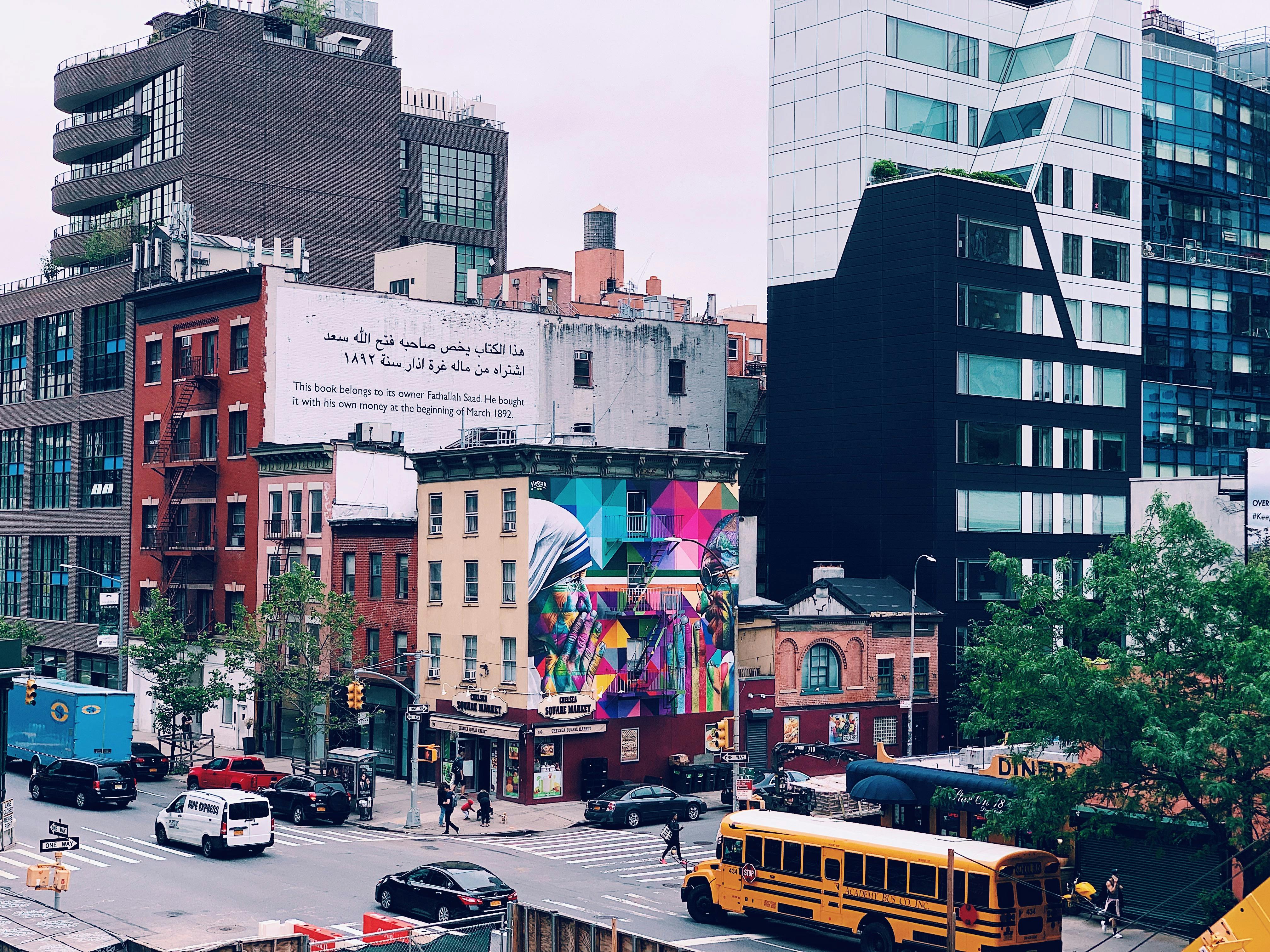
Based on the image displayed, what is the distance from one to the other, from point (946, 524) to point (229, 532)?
121 ft

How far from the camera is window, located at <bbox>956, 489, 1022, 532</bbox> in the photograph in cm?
7981

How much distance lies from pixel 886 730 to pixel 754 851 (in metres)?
35.5

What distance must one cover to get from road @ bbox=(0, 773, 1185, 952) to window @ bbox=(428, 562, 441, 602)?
1197 cm

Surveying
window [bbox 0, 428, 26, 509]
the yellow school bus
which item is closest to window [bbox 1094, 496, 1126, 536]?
the yellow school bus

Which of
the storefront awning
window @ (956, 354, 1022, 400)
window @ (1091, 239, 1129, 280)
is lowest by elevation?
the storefront awning

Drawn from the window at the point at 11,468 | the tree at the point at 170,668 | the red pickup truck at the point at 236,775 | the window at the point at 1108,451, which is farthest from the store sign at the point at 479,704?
the window at the point at 11,468

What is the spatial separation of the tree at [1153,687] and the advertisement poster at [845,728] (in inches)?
1291

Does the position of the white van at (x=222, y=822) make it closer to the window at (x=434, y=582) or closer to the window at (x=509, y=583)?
the window at (x=509, y=583)

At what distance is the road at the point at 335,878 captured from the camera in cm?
3822

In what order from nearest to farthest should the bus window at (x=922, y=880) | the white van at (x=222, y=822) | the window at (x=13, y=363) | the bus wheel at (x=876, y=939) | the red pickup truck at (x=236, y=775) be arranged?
the bus window at (x=922, y=880), the bus wheel at (x=876, y=939), the white van at (x=222, y=822), the red pickup truck at (x=236, y=775), the window at (x=13, y=363)

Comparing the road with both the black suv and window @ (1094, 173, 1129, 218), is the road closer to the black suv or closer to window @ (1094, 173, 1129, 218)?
the black suv

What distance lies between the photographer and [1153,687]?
36406mm

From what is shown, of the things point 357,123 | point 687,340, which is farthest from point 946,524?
point 357,123

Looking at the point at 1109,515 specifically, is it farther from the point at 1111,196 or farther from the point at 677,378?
the point at 677,378
